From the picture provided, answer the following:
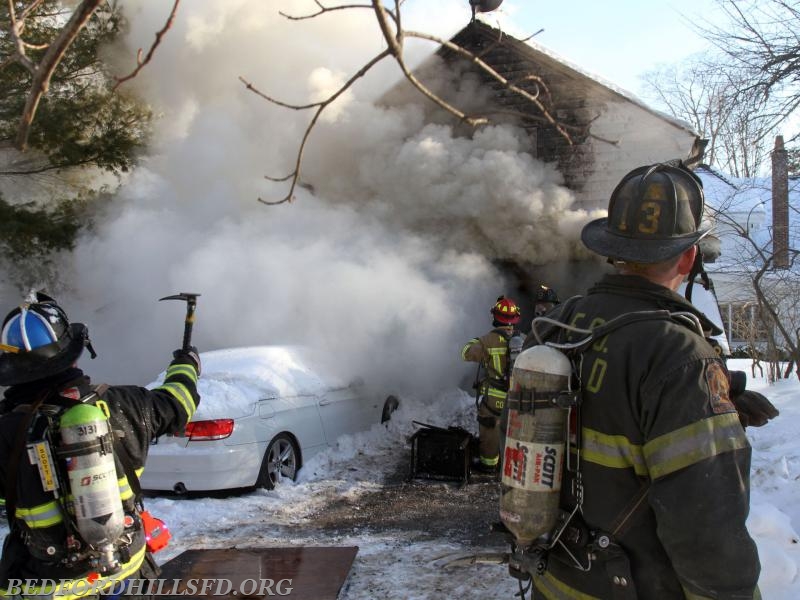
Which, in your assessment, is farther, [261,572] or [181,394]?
[261,572]

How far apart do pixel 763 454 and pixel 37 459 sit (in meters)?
4.77

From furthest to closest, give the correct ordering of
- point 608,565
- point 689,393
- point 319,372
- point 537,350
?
1. point 319,372
2. point 537,350
3. point 608,565
4. point 689,393

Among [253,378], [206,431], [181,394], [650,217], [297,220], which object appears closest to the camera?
[650,217]

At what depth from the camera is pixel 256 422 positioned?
5.49 meters

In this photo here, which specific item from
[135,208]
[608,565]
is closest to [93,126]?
[135,208]

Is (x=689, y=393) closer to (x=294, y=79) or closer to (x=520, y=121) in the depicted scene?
(x=520, y=121)

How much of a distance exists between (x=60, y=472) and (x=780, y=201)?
792 cm

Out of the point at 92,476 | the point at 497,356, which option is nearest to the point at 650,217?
the point at 92,476

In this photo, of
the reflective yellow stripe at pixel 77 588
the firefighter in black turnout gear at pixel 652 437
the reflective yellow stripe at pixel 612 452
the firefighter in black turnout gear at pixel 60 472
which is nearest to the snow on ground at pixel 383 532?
the reflective yellow stripe at pixel 77 588

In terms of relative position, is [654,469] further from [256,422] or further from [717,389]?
[256,422]

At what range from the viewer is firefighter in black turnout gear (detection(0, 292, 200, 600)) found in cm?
214

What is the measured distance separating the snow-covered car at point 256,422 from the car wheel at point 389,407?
1.49 ft

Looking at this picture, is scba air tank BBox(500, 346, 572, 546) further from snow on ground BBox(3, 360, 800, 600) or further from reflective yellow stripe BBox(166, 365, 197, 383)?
snow on ground BBox(3, 360, 800, 600)

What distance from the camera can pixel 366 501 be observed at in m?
5.40
